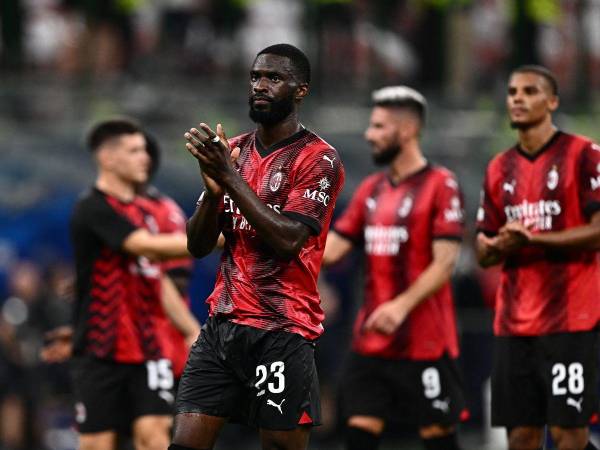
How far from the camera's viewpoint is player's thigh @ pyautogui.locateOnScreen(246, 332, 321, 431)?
316 inches

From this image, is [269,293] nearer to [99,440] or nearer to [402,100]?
[99,440]

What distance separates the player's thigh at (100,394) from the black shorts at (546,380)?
2493 mm

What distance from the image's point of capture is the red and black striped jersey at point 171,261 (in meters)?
11.3

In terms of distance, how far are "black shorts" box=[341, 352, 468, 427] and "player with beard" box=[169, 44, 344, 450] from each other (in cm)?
304

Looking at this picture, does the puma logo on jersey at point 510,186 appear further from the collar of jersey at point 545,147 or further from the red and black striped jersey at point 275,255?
the red and black striped jersey at point 275,255

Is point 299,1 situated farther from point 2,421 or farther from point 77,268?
point 77,268

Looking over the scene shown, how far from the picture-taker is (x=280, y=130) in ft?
27.0

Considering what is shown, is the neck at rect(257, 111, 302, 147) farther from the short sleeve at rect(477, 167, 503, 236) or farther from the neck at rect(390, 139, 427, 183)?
the neck at rect(390, 139, 427, 183)

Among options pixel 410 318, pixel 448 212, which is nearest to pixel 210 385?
pixel 410 318

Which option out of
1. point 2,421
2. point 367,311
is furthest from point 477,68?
point 367,311

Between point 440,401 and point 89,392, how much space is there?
2.47 metres

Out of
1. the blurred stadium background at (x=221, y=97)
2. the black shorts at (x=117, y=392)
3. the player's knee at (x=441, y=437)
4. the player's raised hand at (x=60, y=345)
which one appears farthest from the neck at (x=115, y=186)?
the blurred stadium background at (x=221, y=97)

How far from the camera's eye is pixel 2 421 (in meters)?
15.7

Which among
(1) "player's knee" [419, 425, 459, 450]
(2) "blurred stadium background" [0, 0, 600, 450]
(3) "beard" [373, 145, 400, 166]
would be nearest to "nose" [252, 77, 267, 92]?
(3) "beard" [373, 145, 400, 166]
